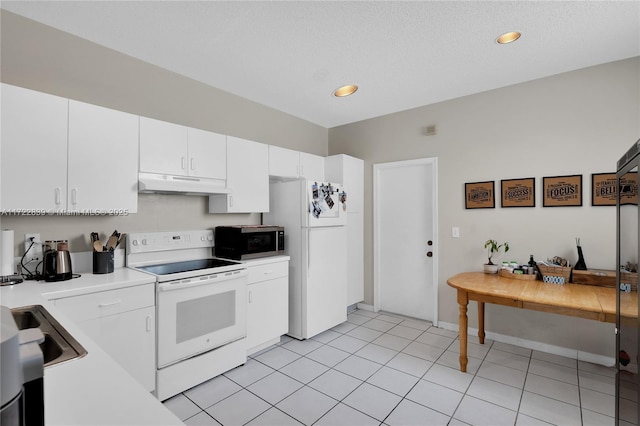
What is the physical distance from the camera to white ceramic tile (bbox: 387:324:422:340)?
356cm

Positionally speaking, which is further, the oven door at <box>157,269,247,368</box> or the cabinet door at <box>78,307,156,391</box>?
the oven door at <box>157,269,247,368</box>

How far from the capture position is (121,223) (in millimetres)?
2658

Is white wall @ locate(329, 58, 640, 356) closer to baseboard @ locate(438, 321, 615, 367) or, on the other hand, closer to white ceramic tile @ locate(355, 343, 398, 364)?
baseboard @ locate(438, 321, 615, 367)

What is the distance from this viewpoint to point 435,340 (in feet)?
11.3

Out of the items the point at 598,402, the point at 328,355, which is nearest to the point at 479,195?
the point at 598,402

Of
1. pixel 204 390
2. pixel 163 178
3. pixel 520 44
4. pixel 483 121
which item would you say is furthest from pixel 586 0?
pixel 204 390

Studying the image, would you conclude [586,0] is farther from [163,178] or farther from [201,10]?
[163,178]

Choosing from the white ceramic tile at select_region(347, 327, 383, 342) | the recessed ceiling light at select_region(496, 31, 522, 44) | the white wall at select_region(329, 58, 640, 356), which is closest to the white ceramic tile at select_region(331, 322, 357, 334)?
the white ceramic tile at select_region(347, 327, 383, 342)

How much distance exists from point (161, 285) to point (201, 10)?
6.36ft

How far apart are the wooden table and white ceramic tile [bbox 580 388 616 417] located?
653 millimetres

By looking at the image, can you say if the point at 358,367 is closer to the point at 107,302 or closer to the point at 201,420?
the point at 201,420

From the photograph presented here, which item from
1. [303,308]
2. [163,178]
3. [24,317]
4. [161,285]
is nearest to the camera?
[24,317]

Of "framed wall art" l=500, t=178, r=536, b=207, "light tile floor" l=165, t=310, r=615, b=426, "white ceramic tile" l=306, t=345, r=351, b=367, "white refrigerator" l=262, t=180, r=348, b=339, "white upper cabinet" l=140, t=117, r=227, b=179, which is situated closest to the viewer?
"light tile floor" l=165, t=310, r=615, b=426

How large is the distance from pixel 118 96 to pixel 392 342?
3.52m
